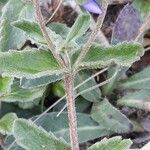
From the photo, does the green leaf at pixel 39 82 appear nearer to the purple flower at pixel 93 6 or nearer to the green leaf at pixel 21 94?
the green leaf at pixel 21 94

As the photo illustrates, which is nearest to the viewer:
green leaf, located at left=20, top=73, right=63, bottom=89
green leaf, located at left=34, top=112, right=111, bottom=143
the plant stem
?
the plant stem

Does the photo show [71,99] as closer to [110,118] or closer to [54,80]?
[54,80]

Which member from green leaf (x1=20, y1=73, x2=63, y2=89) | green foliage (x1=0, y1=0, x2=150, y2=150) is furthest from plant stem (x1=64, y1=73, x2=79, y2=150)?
green leaf (x1=20, y1=73, x2=63, y2=89)

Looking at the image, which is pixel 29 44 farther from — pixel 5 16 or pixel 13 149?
pixel 13 149

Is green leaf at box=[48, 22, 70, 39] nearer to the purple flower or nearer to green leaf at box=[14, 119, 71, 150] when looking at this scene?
the purple flower

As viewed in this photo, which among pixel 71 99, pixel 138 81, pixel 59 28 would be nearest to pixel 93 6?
pixel 59 28

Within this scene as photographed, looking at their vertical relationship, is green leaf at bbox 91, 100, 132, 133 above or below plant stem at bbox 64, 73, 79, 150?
below
